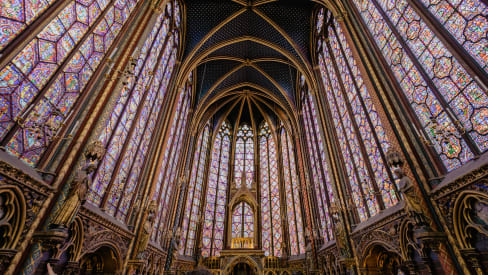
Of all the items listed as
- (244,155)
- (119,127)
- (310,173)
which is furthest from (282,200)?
(119,127)

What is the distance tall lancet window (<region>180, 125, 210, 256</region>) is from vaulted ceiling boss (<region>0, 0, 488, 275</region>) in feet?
0.50

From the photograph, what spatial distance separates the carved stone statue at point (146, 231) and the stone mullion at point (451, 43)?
1128cm

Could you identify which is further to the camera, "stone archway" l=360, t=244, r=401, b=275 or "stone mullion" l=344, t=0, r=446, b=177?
"stone archway" l=360, t=244, r=401, b=275

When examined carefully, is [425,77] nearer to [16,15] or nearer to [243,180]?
[16,15]

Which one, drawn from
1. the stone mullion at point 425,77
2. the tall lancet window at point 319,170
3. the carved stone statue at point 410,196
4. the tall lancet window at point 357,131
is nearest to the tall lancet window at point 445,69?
the stone mullion at point 425,77

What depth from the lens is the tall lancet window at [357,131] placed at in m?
8.34

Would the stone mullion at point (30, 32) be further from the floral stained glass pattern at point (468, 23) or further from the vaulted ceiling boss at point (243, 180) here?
the floral stained glass pattern at point (468, 23)

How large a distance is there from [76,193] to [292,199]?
1538cm

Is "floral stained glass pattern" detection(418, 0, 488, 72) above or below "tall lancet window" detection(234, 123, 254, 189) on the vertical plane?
below

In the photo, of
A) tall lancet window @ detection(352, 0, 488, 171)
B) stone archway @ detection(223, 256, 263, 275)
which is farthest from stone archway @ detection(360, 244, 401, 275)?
stone archway @ detection(223, 256, 263, 275)

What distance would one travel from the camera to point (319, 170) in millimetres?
14516

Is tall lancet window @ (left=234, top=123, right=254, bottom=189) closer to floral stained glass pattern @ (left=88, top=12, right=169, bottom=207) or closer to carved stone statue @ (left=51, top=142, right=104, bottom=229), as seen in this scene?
floral stained glass pattern @ (left=88, top=12, right=169, bottom=207)

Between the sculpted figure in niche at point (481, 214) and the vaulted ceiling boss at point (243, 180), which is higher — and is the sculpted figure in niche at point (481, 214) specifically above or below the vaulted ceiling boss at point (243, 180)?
below

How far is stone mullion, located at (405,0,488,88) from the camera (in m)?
5.17
